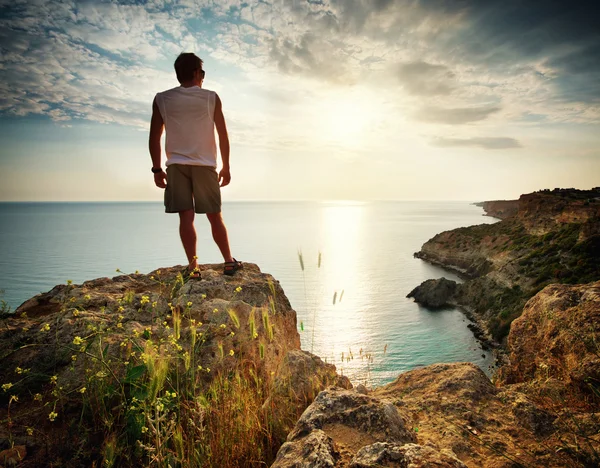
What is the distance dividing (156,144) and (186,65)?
4.57 ft

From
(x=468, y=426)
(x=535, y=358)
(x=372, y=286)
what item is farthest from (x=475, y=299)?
(x=468, y=426)

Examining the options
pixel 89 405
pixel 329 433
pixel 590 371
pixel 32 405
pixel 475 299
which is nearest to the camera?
pixel 329 433

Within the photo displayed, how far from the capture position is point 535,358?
5352 mm

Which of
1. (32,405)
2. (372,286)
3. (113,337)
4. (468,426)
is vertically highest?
(113,337)

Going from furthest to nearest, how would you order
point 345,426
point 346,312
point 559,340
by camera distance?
point 346,312
point 559,340
point 345,426

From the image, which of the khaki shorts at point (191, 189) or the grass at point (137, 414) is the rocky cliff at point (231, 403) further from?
the khaki shorts at point (191, 189)

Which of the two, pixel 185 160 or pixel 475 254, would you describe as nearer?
pixel 185 160

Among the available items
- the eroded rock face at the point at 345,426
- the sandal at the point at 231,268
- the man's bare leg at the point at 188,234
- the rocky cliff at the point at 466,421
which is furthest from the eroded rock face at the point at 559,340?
the man's bare leg at the point at 188,234

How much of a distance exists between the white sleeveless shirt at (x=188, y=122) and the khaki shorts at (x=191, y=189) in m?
0.13

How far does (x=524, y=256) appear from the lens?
170 ft

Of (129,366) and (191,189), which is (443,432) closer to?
(129,366)

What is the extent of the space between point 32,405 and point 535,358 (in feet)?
23.5

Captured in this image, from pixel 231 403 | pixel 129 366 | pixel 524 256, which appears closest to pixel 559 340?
pixel 231 403

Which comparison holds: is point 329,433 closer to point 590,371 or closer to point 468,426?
point 468,426
